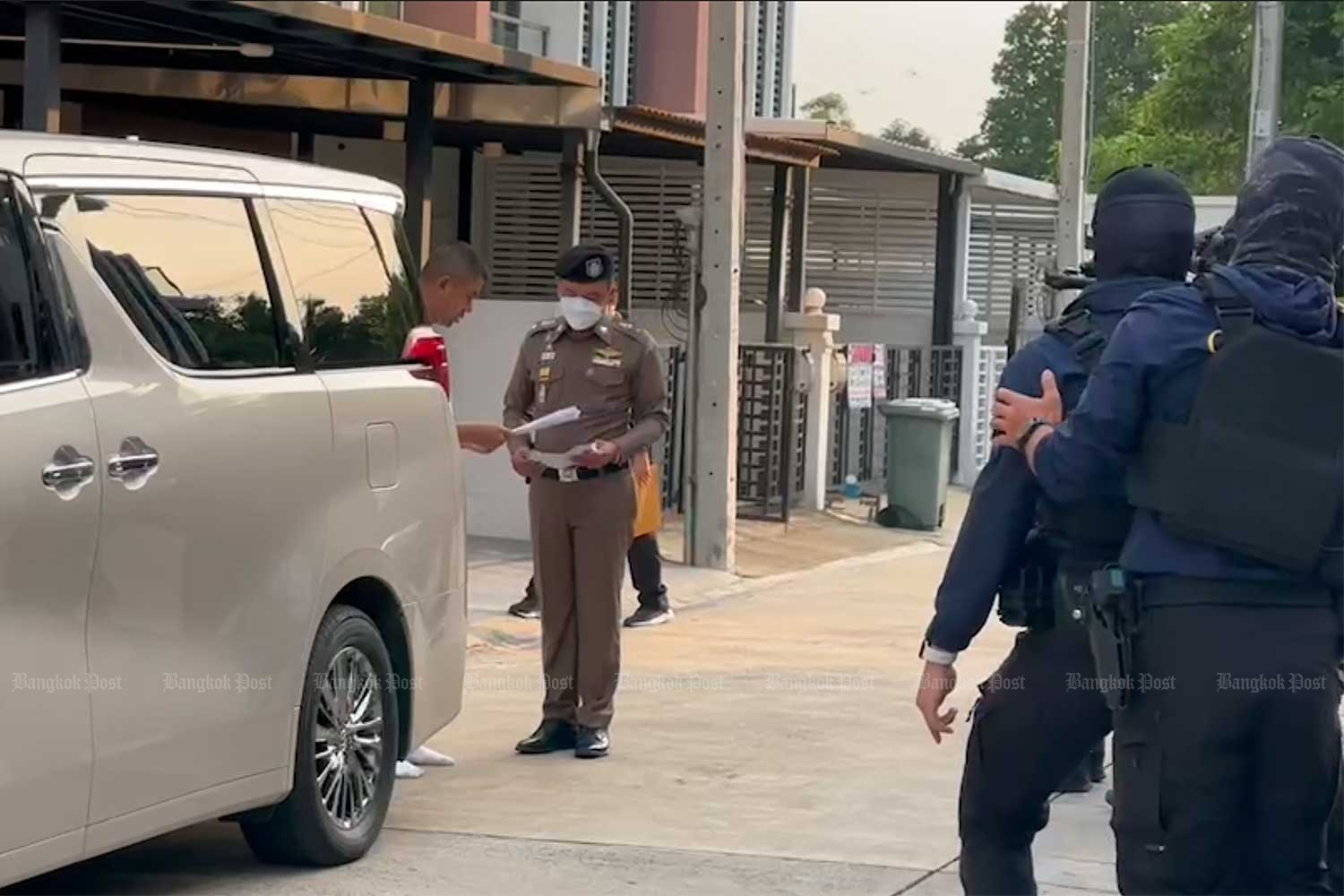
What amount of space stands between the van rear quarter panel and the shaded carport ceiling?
171 inches

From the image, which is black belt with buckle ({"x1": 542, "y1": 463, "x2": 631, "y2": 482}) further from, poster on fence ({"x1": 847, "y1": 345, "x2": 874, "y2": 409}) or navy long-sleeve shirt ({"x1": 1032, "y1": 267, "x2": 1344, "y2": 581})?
poster on fence ({"x1": 847, "y1": 345, "x2": 874, "y2": 409})

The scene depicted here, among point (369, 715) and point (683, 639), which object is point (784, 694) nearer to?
point (683, 639)

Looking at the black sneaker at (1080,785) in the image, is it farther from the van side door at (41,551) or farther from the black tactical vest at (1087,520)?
the van side door at (41,551)

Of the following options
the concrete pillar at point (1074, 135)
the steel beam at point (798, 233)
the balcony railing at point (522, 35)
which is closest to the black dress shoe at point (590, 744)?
the concrete pillar at point (1074, 135)

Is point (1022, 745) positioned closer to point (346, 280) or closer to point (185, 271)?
point (185, 271)

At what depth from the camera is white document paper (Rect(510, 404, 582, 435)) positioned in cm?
812

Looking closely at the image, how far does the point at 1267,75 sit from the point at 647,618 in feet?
29.5

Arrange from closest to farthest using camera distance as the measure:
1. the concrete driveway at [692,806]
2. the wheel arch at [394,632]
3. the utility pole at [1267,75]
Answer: the concrete driveway at [692,806] < the wheel arch at [394,632] < the utility pole at [1267,75]

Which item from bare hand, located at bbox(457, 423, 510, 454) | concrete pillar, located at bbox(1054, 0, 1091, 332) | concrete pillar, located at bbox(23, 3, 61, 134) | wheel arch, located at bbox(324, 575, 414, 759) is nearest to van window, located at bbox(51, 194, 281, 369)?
wheel arch, located at bbox(324, 575, 414, 759)

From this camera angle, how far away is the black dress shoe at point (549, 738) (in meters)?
8.28

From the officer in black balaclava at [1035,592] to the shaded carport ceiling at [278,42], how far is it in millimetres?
6881

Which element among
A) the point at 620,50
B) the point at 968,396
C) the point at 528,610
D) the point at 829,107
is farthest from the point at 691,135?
the point at 829,107

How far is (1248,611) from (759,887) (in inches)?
101

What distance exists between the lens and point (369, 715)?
6578 mm
